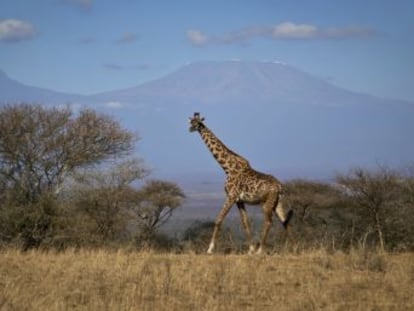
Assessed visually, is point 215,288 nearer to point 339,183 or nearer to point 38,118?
point 38,118

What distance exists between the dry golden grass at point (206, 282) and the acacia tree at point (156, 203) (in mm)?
21118

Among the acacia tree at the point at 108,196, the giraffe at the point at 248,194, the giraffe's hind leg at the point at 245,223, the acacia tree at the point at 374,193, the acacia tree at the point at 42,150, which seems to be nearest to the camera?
the giraffe's hind leg at the point at 245,223

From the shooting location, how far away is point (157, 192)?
125ft

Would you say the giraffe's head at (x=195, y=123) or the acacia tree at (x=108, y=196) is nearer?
the giraffe's head at (x=195, y=123)

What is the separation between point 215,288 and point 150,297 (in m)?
1.06

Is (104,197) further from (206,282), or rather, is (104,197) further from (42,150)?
(206,282)

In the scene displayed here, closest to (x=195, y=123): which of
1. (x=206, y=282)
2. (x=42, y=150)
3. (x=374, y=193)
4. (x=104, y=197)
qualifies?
(x=206, y=282)

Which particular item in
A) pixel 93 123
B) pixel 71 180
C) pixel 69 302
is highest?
pixel 93 123

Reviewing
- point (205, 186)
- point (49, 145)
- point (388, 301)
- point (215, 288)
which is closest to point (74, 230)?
point (49, 145)

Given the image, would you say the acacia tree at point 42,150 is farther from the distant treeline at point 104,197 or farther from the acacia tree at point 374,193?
the acacia tree at point 374,193

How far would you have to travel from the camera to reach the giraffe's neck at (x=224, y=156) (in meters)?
16.9

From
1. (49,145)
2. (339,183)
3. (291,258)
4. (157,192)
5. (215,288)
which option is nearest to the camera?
(215,288)

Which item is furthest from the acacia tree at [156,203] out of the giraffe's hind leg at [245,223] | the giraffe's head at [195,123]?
the giraffe's hind leg at [245,223]

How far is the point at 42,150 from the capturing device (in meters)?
25.1
